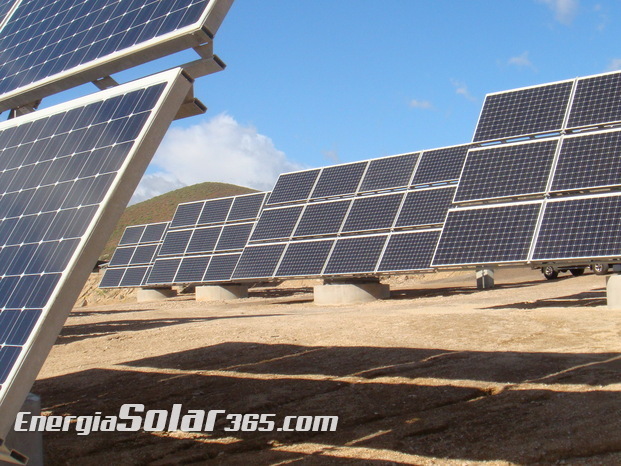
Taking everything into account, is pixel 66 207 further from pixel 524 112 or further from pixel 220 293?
pixel 220 293

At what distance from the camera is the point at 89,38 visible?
31.9 ft

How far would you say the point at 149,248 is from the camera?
43906 mm

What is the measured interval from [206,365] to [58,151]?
19.7 feet

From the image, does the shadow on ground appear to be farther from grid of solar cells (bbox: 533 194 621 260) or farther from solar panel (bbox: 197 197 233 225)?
solar panel (bbox: 197 197 233 225)

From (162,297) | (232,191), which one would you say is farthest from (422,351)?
(232,191)

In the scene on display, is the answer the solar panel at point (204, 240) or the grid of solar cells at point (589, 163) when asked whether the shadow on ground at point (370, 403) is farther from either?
the solar panel at point (204, 240)

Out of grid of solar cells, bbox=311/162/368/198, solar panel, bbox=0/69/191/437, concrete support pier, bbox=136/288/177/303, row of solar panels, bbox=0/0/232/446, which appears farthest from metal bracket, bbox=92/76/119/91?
concrete support pier, bbox=136/288/177/303

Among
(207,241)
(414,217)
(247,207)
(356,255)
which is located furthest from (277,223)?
(207,241)

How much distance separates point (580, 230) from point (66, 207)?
1229 cm

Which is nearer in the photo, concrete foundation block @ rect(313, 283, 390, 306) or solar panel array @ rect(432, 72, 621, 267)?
solar panel array @ rect(432, 72, 621, 267)

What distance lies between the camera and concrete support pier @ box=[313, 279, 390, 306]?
969 inches

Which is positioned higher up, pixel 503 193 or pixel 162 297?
pixel 162 297

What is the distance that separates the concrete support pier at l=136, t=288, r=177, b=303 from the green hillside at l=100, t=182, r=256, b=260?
3127 inches

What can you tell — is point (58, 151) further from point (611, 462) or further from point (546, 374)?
point (546, 374)
